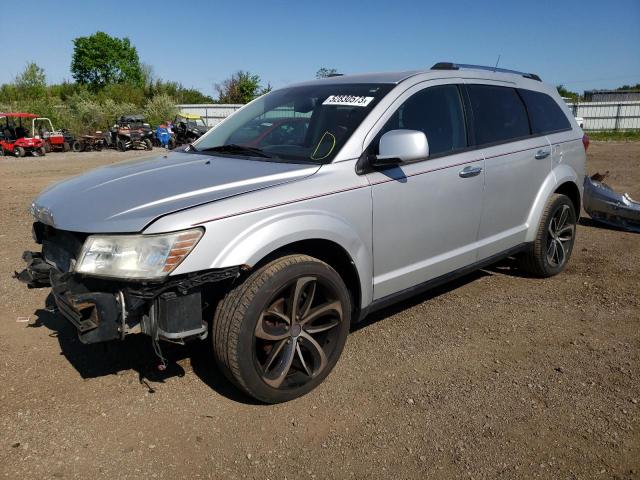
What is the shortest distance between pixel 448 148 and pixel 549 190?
148cm

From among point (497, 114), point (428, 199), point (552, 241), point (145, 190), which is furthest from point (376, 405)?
point (552, 241)

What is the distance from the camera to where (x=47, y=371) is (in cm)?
329

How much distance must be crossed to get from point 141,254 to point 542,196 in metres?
3.54

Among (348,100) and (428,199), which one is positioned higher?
(348,100)

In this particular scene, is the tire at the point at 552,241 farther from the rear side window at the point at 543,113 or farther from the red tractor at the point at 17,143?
the red tractor at the point at 17,143

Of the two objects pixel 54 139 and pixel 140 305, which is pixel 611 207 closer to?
pixel 140 305

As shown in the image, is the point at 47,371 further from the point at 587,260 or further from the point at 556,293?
the point at 587,260

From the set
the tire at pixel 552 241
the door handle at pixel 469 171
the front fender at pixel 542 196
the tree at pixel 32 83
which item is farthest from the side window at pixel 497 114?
the tree at pixel 32 83

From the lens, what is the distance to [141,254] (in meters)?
2.46

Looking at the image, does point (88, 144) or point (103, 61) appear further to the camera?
point (103, 61)

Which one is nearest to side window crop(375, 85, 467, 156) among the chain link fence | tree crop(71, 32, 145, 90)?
the chain link fence

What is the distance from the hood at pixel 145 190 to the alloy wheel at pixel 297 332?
0.62 metres

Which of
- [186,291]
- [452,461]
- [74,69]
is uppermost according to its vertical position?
[74,69]

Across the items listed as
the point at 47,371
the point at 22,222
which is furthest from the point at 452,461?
the point at 22,222
